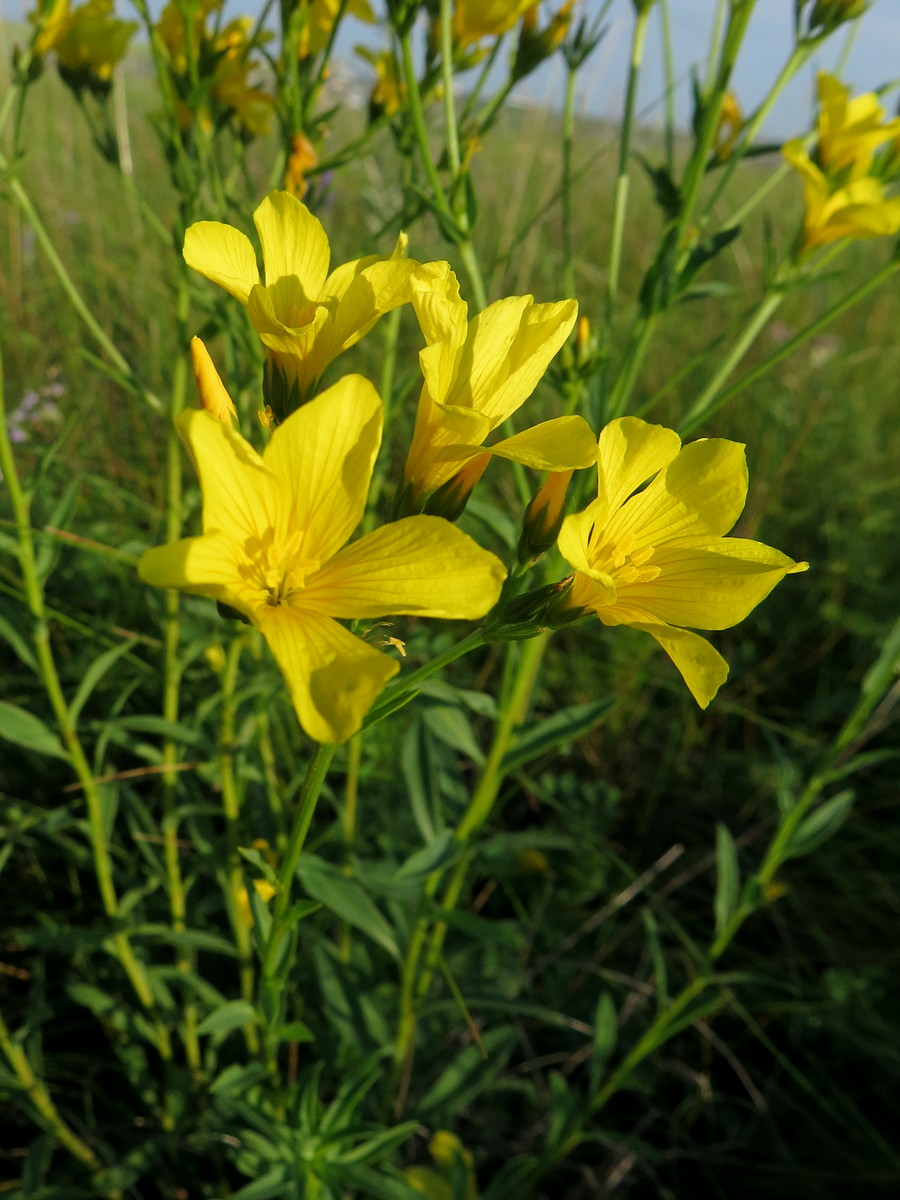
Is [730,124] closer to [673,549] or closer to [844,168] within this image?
[844,168]

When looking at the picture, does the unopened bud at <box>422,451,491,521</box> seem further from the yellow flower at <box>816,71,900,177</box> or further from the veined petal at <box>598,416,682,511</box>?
the yellow flower at <box>816,71,900,177</box>

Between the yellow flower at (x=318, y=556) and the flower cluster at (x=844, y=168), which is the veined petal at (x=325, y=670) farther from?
the flower cluster at (x=844, y=168)

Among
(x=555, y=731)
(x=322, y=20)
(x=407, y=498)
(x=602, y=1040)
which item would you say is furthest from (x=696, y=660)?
(x=322, y=20)

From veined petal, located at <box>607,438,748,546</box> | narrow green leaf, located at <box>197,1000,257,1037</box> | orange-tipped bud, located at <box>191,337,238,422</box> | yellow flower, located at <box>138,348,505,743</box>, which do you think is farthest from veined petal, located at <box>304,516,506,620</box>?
narrow green leaf, located at <box>197,1000,257,1037</box>

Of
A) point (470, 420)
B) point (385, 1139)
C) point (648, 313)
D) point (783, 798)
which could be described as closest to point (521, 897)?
point (783, 798)

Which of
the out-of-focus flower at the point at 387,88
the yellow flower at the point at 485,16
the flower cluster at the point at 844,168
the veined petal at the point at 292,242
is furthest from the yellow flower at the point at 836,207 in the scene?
the veined petal at the point at 292,242

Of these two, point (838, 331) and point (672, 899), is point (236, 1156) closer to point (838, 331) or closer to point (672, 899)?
point (672, 899)
